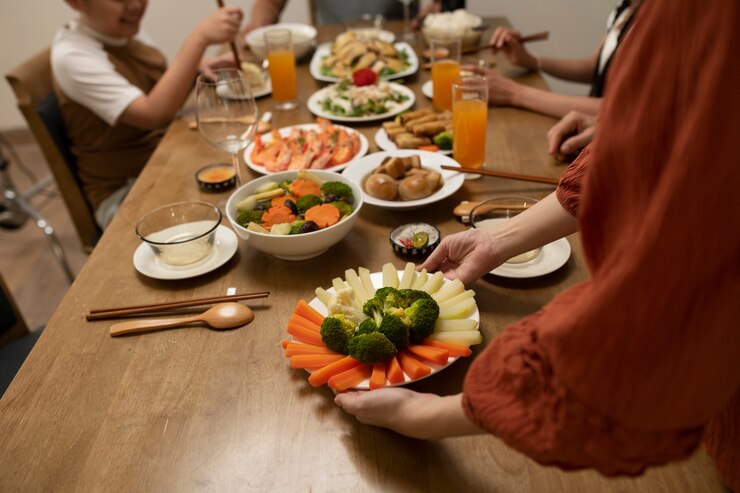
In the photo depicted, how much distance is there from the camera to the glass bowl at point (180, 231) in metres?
1.20

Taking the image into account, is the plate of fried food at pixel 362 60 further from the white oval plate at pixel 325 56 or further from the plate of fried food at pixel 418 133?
the plate of fried food at pixel 418 133

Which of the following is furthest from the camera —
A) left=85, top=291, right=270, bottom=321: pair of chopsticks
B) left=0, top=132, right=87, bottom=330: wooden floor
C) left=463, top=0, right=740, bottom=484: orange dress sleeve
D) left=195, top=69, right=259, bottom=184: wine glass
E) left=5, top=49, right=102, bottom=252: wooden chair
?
left=0, top=132, right=87, bottom=330: wooden floor

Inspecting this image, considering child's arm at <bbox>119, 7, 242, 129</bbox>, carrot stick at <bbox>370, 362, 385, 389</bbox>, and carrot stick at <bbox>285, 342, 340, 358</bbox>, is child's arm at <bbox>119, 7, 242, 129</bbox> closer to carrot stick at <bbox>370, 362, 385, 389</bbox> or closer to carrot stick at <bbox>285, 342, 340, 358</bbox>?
carrot stick at <bbox>285, 342, 340, 358</bbox>

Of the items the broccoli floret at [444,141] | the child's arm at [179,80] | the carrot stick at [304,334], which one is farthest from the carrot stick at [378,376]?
the child's arm at [179,80]

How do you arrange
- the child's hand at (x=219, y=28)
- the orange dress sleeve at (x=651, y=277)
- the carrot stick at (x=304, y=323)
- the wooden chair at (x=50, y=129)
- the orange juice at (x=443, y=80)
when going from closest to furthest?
the orange dress sleeve at (x=651, y=277)
the carrot stick at (x=304, y=323)
the orange juice at (x=443, y=80)
the wooden chair at (x=50, y=129)
the child's hand at (x=219, y=28)

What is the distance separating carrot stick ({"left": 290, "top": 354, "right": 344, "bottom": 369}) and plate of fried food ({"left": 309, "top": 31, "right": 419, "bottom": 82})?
153cm

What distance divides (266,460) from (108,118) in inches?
63.3

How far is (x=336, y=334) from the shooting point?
91cm

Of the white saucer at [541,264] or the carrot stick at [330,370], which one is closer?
the carrot stick at [330,370]

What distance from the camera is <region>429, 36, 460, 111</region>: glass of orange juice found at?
186cm

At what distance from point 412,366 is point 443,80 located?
1239mm

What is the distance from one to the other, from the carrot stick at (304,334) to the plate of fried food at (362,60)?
4.82 feet

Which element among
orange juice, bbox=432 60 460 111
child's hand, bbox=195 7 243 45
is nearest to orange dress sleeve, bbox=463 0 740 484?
orange juice, bbox=432 60 460 111

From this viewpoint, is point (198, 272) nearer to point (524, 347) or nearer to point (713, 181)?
point (524, 347)
